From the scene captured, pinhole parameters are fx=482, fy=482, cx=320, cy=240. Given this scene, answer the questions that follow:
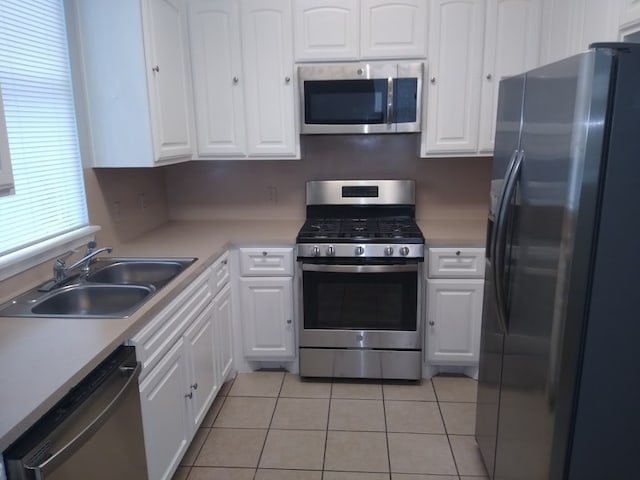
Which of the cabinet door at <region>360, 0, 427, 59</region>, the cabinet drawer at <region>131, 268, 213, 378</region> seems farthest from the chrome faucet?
the cabinet door at <region>360, 0, 427, 59</region>

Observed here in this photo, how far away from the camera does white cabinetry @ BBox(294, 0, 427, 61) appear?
2.75 meters

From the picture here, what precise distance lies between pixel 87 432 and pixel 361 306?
1762mm

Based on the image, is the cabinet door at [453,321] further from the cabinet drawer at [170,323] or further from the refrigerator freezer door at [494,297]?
the cabinet drawer at [170,323]

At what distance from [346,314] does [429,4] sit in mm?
1835

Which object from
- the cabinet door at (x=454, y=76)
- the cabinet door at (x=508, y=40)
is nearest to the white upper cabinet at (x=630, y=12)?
the cabinet door at (x=508, y=40)

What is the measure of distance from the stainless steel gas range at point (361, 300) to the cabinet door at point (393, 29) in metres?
1.03

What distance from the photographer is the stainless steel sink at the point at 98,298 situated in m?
1.98

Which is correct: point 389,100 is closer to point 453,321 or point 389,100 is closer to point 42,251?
point 453,321

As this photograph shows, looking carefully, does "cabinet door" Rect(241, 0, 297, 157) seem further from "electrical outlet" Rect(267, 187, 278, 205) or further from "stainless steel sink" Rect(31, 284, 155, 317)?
"stainless steel sink" Rect(31, 284, 155, 317)

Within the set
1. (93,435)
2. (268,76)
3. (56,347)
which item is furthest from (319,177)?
(93,435)

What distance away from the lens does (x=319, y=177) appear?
3.34 metres

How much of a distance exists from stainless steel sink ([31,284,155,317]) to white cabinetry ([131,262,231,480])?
189mm

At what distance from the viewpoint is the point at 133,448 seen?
1592mm

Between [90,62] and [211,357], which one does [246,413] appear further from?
[90,62]
